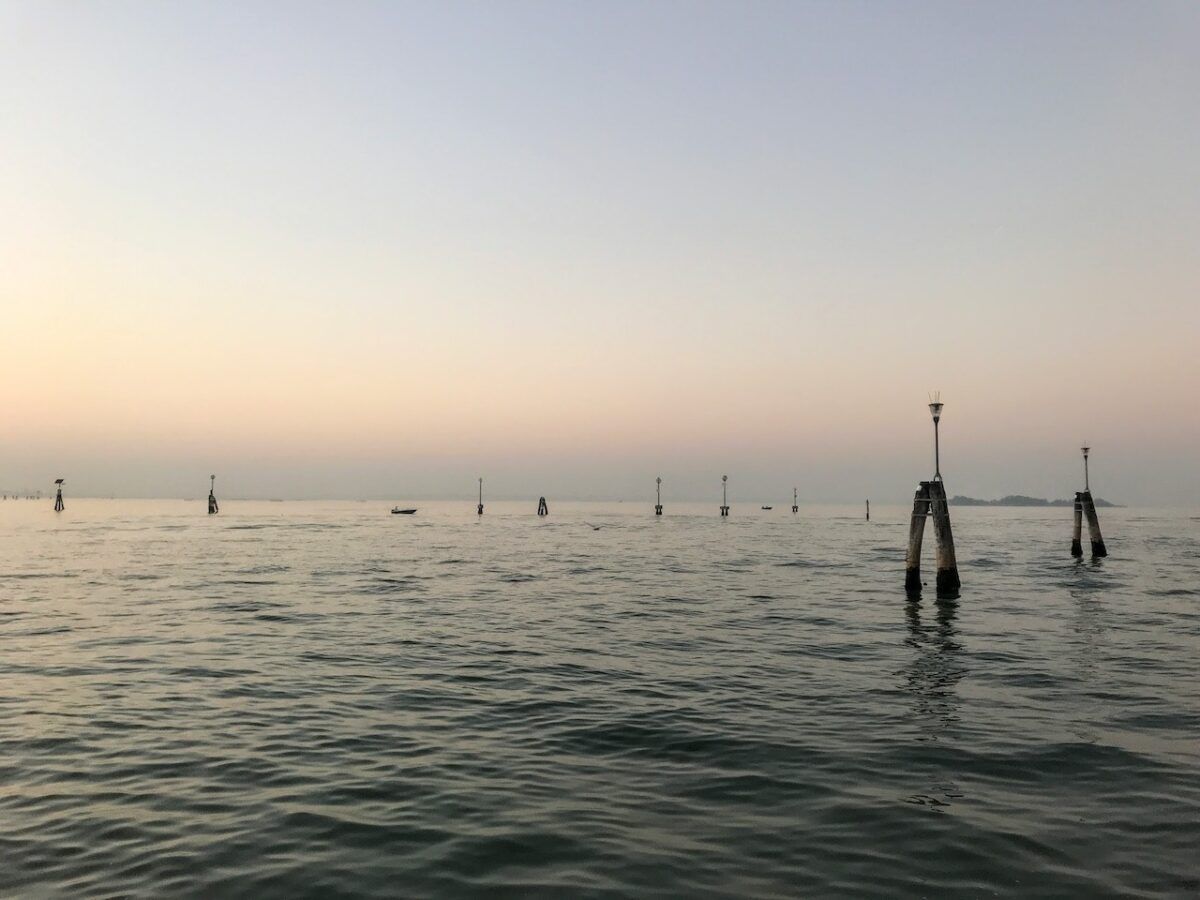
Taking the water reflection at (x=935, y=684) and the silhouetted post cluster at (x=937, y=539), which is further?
the silhouetted post cluster at (x=937, y=539)

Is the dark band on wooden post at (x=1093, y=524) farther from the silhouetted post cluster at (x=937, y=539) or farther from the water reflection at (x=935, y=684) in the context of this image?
the water reflection at (x=935, y=684)

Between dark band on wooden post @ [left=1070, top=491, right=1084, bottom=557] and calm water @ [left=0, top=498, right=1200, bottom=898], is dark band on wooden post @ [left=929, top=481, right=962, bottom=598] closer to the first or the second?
calm water @ [left=0, top=498, right=1200, bottom=898]

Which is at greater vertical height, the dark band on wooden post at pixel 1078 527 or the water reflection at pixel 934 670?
the dark band on wooden post at pixel 1078 527

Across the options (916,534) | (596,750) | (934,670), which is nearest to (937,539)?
(916,534)

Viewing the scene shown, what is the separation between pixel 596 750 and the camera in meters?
10.1

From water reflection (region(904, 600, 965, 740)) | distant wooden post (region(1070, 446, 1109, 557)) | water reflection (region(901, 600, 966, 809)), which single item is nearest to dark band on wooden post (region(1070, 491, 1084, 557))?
distant wooden post (region(1070, 446, 1109, 557))

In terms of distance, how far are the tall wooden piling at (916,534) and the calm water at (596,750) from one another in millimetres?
3475

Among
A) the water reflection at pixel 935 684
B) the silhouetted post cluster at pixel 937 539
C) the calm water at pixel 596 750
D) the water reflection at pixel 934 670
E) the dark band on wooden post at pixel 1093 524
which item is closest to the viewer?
the calm water at pixel 596 750

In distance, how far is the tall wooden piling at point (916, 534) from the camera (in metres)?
26.6

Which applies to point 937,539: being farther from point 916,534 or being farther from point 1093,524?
point 1093,524

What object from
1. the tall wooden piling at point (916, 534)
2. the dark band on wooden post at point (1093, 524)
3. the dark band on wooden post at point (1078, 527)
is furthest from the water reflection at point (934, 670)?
the dark band on wooden post at point (1078, 527)

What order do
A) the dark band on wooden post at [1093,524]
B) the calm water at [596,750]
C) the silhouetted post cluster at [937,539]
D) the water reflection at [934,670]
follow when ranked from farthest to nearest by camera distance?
the dark band on wooden post at [1093,524] < the silhouetted post cluster at [937,539] < the water reflection at [934,670] < the calm water at [596,750]

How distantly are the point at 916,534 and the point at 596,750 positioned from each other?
20235mm

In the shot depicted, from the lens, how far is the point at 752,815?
7836 mm
